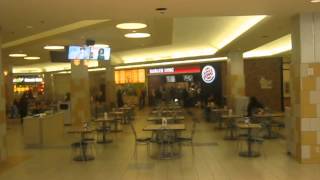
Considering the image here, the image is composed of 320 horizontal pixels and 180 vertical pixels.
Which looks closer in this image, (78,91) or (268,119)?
(268,119)

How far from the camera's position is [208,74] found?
27.0 metres

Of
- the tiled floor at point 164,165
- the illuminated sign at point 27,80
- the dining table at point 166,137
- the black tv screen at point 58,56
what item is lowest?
the tiled floor at point 164,165

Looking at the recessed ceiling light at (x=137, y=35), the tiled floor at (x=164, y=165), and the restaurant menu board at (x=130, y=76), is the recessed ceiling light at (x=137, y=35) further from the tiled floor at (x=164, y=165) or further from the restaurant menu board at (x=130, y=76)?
the restaurant menu board at (x=130, y=76)

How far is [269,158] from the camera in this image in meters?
9.03

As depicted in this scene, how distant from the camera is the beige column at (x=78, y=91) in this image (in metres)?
15.4

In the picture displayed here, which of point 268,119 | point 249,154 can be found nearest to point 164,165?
point 249,154

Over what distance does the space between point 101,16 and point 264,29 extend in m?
4.45

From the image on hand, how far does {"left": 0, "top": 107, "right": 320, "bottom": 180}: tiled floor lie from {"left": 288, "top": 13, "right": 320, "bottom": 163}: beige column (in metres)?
0.40

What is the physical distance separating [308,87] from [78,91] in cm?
914

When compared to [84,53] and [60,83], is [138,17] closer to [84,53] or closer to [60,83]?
[84,53]

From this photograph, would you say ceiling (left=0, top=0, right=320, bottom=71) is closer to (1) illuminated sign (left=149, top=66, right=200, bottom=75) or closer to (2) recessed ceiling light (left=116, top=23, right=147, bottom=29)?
(2) recessed ceiling light (left=116, top=23, right=147, bottom=29)

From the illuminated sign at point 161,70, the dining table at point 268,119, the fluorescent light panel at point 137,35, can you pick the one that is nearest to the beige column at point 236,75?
the dining table at point 268,119

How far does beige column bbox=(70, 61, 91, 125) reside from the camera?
15.4m

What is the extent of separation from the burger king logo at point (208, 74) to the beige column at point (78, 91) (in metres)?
12.6
